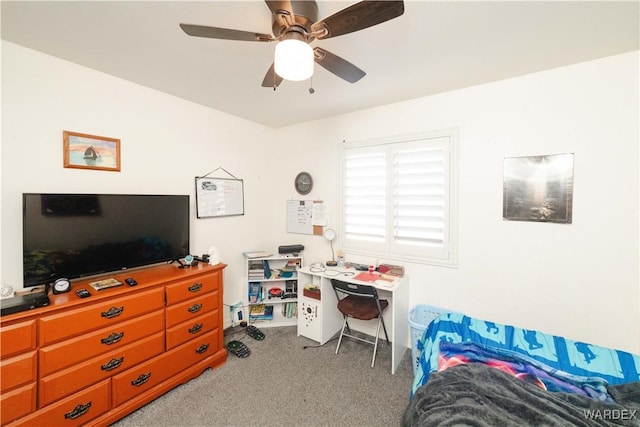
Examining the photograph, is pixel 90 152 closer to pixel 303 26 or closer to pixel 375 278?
pixel 303 26

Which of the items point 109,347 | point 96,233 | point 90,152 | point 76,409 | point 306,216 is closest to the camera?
point 76,409

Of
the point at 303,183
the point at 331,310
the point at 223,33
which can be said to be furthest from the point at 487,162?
the point at 223,33

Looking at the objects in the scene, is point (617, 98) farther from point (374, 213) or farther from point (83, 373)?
point (83, 373)

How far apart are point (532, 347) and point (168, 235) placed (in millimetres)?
2885

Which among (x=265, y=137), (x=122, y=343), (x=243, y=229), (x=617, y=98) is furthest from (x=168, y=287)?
(x=617, y=98)

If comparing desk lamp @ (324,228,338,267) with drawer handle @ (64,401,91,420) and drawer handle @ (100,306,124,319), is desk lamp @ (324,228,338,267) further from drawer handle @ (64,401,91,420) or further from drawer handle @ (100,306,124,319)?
drawer handle @ (64,401,91,420)

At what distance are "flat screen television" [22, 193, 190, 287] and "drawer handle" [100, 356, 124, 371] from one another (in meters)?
0.60

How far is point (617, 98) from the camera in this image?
5.56 feet

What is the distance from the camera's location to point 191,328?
204cm

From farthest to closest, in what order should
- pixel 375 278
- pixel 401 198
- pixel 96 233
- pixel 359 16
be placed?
pixel 401 198
pixel 375 278
pixel 96 233
pixel 359 16

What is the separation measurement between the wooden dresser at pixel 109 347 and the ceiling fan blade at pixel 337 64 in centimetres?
182

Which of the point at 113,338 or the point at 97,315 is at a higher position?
the point at 97,315

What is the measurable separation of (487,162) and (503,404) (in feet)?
5.65

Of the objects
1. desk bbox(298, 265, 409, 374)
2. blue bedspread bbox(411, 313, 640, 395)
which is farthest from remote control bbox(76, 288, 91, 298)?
blue bedspread bbox(411, 313, 640, 395)
